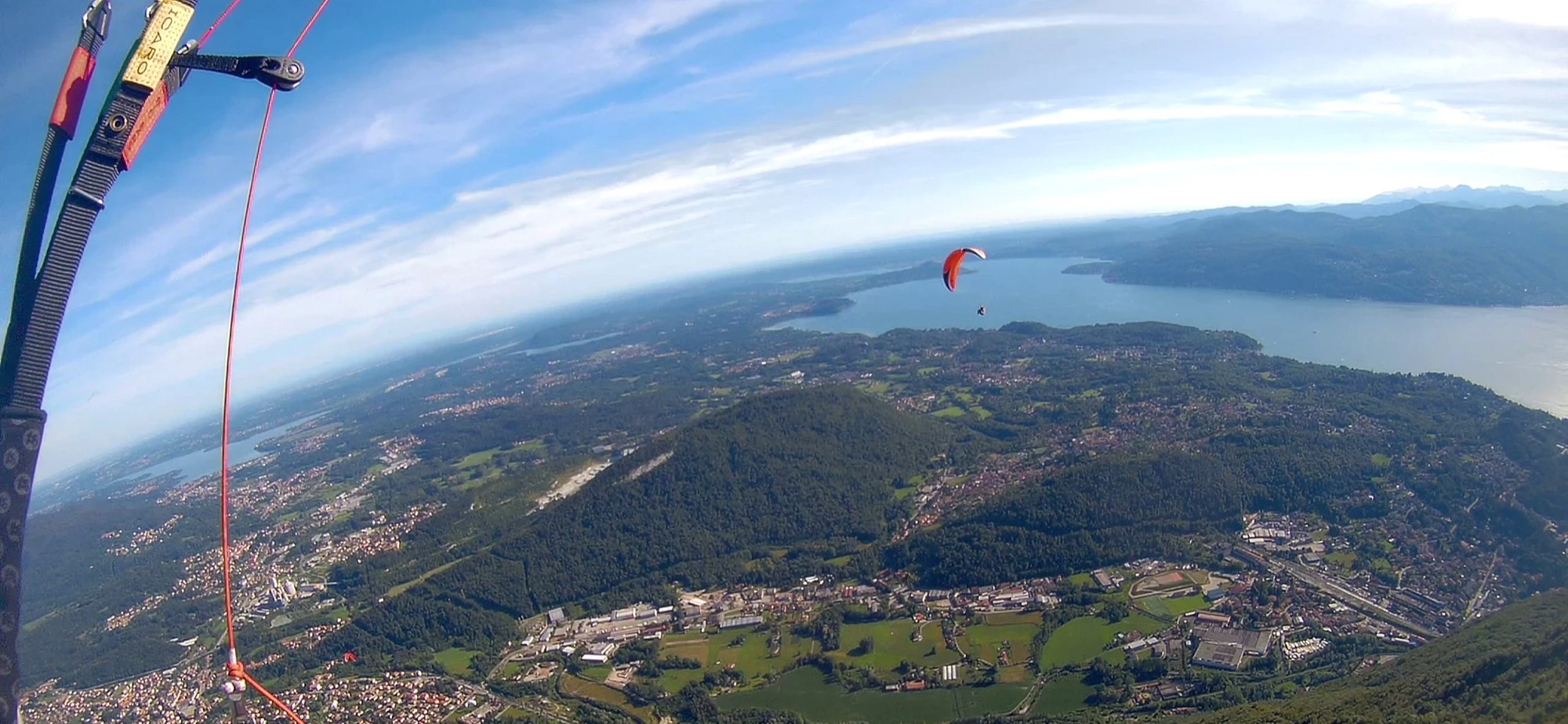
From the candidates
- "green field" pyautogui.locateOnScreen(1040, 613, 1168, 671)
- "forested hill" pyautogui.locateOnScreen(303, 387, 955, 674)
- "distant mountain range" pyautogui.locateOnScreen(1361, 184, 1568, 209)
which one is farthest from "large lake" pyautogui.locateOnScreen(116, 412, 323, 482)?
"distant mountain range" pyautogui.locateOnScreen(1361, 184, 1568, 209)

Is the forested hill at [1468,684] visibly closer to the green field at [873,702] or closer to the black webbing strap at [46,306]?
the green field at [873,702]

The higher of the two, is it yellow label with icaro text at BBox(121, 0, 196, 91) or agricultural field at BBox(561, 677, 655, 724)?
yellow label with icaro text at BBox(121, 0, 196, 91)

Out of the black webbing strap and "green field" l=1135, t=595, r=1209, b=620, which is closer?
the black webbing strap

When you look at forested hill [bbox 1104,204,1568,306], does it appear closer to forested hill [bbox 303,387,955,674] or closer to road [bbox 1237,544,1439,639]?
forested hill [bbox 303,387,955,674]

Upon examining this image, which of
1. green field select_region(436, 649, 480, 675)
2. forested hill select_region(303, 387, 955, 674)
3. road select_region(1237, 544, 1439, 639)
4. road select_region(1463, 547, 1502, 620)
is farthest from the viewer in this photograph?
forested hill select_region(303, 387, 955, 674)

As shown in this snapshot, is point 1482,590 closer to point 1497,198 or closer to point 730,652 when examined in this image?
point 730,652

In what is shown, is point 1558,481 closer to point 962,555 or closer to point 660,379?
point 962,555

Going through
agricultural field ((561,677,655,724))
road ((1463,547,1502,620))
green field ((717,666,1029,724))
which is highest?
road ((1463,547,1502,620))

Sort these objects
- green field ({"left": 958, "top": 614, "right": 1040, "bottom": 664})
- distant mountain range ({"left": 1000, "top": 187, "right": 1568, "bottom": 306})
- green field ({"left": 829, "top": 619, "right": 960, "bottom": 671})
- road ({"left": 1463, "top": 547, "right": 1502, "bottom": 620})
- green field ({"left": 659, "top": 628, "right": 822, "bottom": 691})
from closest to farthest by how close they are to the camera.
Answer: road ({"left": 1463, "top": 547, "right": 1502, "bottom": 620}) < green field ({"left": 958, "top": 614, "right": 1040, "bottom": 664}) < green field ({"left": 829, "top": 619, "right": 960, "bottom": 671}) < green field ({"left": 659, "top": 628, "right": 822, "bottom": 691}) < distant mountain range ({"left": 1000, "top": 187, "right": 1568, "bottom": 306})

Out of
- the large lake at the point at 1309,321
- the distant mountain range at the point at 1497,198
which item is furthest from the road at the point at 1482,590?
the distant mountain range at the point at 1497,198
